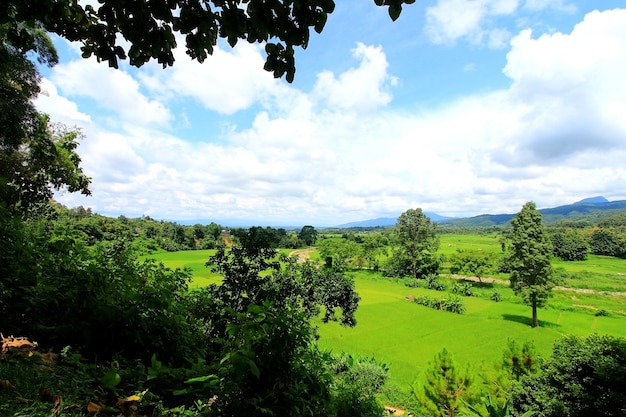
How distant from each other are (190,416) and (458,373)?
14.2 m

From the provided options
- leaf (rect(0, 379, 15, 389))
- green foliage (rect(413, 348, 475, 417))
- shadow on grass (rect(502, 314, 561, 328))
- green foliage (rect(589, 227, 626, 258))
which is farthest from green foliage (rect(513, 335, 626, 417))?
green foliage (rect(589, 227, 626, 258))

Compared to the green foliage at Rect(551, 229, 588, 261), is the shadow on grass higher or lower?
lower

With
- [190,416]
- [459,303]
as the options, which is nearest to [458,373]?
[190,416]

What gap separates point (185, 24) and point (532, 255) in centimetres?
3777

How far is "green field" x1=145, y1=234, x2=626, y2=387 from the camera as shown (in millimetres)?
27641

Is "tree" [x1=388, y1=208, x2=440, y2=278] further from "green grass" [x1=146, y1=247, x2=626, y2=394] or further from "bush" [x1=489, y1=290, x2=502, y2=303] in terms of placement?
"bush" [x1=489, y1=290, x2=502, y2=303]

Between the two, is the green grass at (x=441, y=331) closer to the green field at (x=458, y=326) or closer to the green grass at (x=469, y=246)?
the green field at (x=458, y=326)

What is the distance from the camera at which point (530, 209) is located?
32781mm

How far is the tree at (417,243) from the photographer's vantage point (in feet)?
219

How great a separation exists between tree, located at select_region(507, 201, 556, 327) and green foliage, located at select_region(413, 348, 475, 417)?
24.2 metres

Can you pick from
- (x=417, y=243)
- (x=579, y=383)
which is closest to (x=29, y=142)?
(x=579, y=383)

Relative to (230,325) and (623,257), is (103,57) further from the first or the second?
(623,257)

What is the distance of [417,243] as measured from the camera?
66.9 m

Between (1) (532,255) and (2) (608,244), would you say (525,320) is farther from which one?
(2) (608,244)
